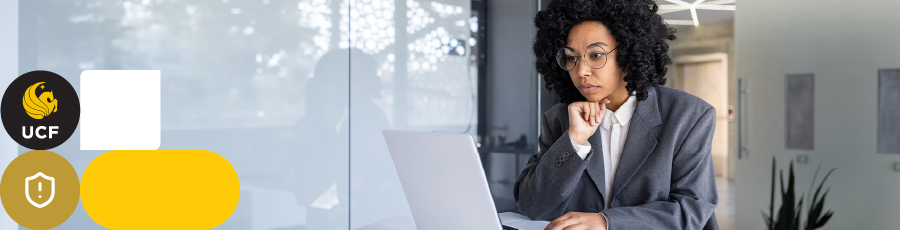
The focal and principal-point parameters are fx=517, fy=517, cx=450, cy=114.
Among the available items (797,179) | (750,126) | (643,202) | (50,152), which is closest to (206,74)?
(50,152)

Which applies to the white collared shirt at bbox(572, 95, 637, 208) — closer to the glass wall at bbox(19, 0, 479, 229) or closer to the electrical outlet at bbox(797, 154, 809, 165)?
the glass wall at bbox(19, 0, 479, 229)

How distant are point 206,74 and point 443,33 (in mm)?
1246

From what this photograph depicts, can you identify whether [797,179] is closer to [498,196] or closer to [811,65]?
[811,65]

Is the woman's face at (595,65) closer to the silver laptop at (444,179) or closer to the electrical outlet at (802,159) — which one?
the silver laptop at (444,179)

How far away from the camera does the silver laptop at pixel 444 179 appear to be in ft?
3.12

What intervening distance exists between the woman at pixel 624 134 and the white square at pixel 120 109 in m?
1.38

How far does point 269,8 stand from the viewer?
82.2 inches

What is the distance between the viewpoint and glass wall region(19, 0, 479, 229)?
1782 millimetres

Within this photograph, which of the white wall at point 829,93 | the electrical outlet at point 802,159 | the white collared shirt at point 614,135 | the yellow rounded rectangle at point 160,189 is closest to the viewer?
the white collared shirt at point 614,135

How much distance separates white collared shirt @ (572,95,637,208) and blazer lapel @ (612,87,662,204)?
0.14 ft

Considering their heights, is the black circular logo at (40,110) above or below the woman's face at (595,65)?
below

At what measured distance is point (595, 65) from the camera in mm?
1280

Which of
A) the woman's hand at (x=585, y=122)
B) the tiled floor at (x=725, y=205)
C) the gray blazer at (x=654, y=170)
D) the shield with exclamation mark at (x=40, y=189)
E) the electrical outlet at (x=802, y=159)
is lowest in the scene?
the tiled floor at (x=725, y=205)

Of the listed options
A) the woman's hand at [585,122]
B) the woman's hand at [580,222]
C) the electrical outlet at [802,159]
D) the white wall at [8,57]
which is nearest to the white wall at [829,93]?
the electrical outlet at [802,159]
